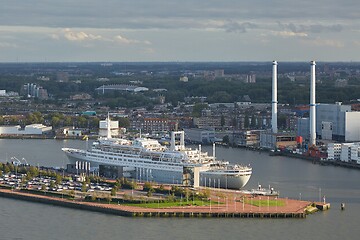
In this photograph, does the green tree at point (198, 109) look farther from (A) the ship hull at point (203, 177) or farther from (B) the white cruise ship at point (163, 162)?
(A) the ship hull at point (203, 177)

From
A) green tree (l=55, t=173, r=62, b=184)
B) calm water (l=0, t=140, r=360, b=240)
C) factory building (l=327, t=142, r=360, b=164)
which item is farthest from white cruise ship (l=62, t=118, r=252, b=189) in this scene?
factory building (l=327, t=142, r=360, b=164)

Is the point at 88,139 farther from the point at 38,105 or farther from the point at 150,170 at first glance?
the point at 38,105

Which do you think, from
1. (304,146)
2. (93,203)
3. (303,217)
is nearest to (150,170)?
(93,203)

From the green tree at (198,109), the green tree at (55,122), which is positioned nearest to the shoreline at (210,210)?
the green tree at (55,122)

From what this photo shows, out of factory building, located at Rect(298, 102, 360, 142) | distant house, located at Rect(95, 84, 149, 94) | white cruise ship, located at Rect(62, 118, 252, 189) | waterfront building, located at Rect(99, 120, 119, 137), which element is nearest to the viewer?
Result: white cruise ship, located at Rect(62, 118, 252, 189)

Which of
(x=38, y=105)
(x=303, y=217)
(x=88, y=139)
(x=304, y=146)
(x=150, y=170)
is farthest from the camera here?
(x=38, y=105)

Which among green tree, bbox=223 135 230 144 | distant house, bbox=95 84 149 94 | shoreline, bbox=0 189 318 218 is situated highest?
distant house, bbox=95 84 149 94

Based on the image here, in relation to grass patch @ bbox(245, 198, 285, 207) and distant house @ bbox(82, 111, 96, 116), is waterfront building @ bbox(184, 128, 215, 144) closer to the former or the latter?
distant house @ bbox(82, 111, 96, 116)
